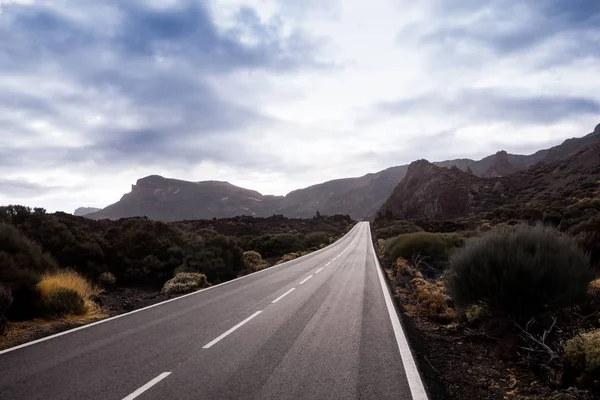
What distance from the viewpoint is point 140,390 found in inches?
185

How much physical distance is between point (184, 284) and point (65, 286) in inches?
184

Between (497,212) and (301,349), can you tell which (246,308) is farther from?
(497,212)

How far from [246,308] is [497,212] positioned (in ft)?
130

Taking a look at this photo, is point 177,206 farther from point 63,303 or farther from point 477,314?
point 477,314

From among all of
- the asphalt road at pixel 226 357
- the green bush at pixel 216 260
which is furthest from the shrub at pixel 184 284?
the asphalt road at pixel 226 357

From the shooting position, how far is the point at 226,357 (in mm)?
6023

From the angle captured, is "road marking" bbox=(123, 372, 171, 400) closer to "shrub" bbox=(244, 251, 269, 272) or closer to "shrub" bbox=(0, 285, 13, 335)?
"shrub" bbox=(0, 285, 13, 335)

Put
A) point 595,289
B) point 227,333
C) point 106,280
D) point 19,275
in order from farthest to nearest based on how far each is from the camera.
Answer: point 106,280, point 19,275, point 595,289, point 227,333

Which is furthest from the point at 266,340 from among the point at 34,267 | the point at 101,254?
the point at 101,254

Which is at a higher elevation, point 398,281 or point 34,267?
point 34,267

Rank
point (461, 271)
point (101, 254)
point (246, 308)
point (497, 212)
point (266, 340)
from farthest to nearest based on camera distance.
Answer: point (497, 212)
point (101, 254)
point (246, 308)
point (461, 271)
point (266, 340)

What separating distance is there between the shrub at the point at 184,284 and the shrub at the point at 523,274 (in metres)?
9.58

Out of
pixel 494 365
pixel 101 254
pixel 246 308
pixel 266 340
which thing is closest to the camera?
pixel 494 365

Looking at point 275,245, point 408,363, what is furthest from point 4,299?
point 275,245
